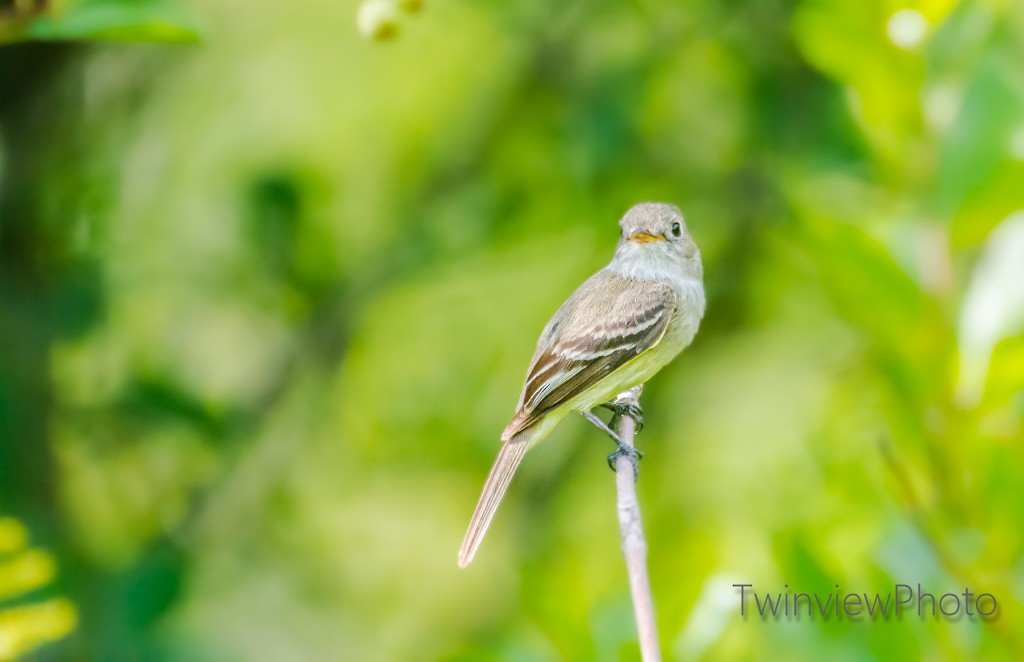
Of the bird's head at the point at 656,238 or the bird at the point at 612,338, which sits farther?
the bird's head at the point at 656,238

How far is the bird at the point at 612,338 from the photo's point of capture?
3.23 metres

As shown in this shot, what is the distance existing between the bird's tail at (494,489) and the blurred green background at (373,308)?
0.46 m

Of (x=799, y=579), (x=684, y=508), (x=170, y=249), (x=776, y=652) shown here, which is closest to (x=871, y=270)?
(x=799, y=579)

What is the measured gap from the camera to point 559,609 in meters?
2.70

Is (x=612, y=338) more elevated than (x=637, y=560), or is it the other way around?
(x=612, y=338)

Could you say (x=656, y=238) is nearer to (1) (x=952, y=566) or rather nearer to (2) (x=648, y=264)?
(2) (x=648, y=264)

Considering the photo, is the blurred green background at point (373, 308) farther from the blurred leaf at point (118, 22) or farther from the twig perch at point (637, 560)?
the twig perch at point (637, 560)

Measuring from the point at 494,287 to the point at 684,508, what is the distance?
1.12 meters

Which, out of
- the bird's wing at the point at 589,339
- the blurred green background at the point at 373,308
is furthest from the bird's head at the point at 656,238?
the blurred green background at the point at 373,308

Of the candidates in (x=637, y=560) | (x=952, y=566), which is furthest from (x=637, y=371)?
(x=637, y=560)

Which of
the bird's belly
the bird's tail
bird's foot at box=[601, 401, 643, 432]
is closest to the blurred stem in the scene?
the bird's tail

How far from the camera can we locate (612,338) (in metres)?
3.38

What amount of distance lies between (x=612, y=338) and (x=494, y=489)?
23.2 inches

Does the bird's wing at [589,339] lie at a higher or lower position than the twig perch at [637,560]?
higher
